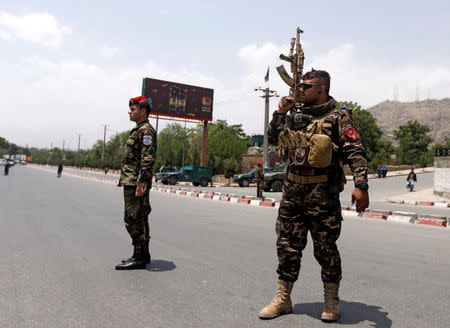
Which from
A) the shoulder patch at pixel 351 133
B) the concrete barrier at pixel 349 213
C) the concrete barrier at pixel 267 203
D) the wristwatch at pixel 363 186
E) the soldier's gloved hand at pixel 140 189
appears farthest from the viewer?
the concrete barrier at pixel 267 203

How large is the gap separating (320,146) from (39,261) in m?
3.22

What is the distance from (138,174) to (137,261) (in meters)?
0.88

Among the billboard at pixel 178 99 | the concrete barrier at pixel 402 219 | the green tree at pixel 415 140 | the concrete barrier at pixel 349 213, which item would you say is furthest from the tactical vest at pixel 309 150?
the green tree at pixel 415 140

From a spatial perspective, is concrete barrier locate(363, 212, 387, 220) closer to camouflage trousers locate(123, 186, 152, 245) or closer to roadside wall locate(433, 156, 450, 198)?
camouflage trousers locate(123, 186, 152, 245)

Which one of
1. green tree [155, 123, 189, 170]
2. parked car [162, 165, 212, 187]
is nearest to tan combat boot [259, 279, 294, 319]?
parked car [162, 165, 212, 187]

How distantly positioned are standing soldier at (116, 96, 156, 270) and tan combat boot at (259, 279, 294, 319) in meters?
1.66

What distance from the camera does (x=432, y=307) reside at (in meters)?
2.87

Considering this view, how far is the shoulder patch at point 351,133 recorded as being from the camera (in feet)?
8.72

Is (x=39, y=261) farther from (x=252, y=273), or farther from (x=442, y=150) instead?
(x=442, y=150)

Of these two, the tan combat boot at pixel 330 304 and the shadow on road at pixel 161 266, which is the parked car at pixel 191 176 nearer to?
the shadow on road at pixel 161 266

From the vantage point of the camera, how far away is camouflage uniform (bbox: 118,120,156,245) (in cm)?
382

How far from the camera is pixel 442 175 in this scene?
1834 cm

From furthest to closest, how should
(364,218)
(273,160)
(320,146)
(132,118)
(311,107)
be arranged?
(273,160) → (364,218) → (132,118) → (311,107) → (320,146)

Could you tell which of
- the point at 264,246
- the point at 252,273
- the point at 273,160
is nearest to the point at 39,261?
the point at 252,273
